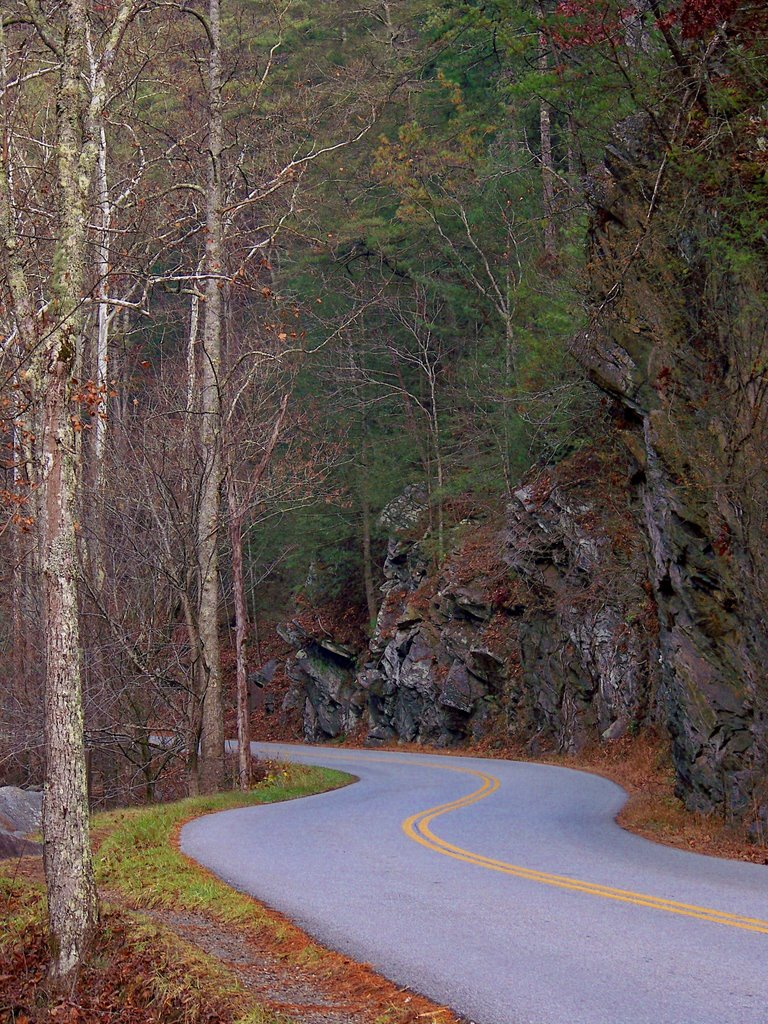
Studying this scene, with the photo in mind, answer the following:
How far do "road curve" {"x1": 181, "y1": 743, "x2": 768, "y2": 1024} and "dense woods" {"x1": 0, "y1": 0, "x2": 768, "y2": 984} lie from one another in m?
2.21

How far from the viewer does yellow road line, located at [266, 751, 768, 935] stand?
7.68 meters

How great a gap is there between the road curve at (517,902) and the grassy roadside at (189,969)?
27cm

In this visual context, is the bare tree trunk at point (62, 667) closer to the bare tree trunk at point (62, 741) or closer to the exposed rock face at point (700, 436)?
the bare tree trunk at point (62, 741)

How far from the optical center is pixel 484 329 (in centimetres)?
3350

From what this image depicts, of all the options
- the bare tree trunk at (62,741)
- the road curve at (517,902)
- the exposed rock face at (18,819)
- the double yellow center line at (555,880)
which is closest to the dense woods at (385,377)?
the bare tree trunk at (62,741)

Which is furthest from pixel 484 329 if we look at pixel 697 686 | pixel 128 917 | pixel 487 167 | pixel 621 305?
pixel 128 917

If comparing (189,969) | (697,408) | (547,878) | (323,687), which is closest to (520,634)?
(323,687)

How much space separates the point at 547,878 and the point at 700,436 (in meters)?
5.94

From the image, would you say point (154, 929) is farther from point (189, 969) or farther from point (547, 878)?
point (547, 878)

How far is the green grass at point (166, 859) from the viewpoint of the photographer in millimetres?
9570

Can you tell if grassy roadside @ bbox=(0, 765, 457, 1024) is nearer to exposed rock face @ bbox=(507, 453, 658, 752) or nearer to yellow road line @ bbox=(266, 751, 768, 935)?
yellow road line @ bbox=(266, 751, 768, 935)

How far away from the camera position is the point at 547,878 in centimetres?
970

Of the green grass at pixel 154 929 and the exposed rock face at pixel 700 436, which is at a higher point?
the exposed rock face at pixel 700 436

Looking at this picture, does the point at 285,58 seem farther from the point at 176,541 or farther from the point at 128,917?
the point at 128,917
